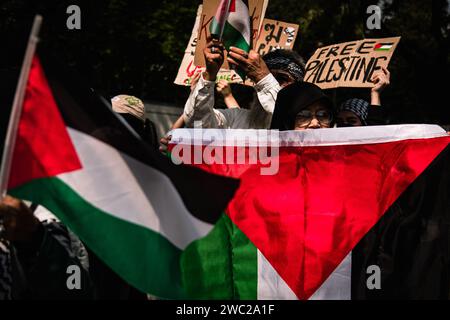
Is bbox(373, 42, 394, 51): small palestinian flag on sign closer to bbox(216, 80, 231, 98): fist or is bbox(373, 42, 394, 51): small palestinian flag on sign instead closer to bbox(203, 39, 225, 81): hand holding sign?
bbox(216, 80, 231, 98): fist

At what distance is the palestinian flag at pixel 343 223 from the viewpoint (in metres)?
3.64

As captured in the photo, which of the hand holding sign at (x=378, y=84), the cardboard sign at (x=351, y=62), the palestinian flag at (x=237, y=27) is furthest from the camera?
the cardboard sign at (x=351, y=62)

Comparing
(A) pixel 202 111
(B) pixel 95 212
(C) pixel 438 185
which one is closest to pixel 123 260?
(B) pixel 95 212

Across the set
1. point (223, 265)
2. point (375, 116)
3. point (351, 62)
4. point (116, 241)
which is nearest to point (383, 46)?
point (351, 62)

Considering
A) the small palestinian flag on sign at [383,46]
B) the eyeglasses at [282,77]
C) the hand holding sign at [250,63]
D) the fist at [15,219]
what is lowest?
the fist at [15,219]

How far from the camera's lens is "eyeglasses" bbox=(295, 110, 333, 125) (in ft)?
12.9

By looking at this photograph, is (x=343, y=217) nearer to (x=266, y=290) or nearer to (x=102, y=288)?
(x=266, y=290)

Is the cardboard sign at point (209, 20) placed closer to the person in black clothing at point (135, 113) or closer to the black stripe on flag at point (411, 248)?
the person in black clothing at point (135, 113)

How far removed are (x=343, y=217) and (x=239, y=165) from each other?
53 cm

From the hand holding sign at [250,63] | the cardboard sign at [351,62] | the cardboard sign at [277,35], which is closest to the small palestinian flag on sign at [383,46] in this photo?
the cardboard sign at [351,62]

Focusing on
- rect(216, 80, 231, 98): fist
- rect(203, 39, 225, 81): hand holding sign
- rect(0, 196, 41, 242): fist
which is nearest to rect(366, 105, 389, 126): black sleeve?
rect(216, 80, 231, 98): fist

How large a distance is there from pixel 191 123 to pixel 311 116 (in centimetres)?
59

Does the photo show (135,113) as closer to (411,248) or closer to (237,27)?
(237,27)
